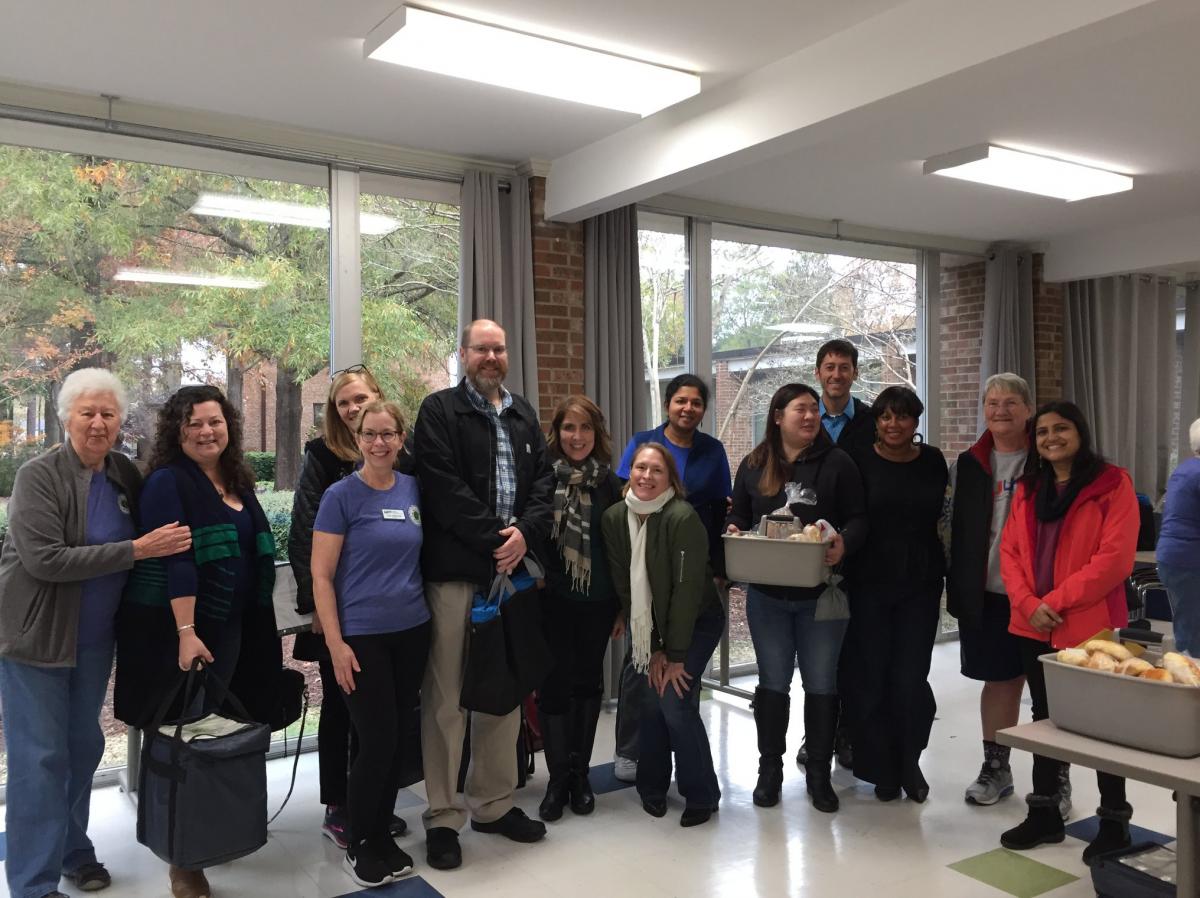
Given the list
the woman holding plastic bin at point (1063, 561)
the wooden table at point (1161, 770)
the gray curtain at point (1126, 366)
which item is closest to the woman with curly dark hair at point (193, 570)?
the wooden table at point (1161, 770)

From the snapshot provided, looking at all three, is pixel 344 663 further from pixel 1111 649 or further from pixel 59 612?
pixel 1111 649

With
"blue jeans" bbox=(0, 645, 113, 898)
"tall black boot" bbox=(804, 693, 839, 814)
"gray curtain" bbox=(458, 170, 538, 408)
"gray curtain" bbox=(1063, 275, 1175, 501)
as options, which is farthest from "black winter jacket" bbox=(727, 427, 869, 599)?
"gray curtain" bbox=(1063, 275, 1175, 501)

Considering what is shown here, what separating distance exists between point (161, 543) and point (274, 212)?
1.91 metres

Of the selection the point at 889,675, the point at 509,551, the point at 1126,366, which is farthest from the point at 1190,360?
the point at 509,551

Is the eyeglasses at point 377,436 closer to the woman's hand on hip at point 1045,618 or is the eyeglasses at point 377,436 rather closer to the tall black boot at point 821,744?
the tall black boot at point 821,744

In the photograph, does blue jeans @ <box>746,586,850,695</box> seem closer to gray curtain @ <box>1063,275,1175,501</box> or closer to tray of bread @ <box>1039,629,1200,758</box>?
tray of bread @ <box>1039,629,1200,758</box>

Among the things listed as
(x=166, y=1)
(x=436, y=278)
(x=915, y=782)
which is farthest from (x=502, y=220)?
(x=915, y=782)

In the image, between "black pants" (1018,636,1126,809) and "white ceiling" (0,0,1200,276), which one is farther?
"black pants" (1018,636,1126,809)

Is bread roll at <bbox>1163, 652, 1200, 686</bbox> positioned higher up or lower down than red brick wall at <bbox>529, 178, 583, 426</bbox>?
lower down

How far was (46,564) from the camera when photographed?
104 inches

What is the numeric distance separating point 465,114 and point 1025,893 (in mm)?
3284

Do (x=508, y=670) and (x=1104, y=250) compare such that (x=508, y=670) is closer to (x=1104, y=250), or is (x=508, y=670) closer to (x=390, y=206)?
(x=390, y=206)

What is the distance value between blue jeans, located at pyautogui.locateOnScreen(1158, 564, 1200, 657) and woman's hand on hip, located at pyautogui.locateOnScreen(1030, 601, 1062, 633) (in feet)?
3.94

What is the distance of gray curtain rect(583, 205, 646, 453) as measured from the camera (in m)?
4.78
